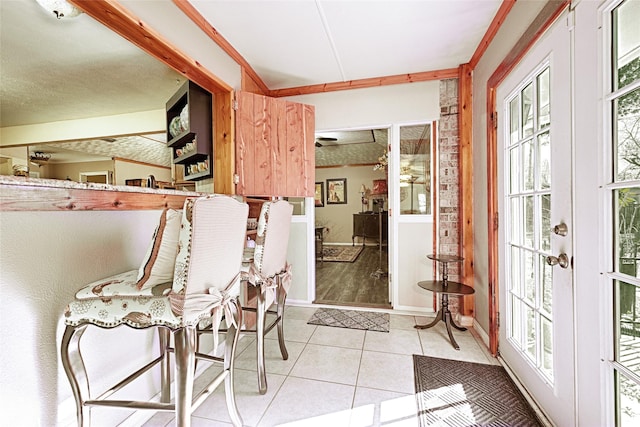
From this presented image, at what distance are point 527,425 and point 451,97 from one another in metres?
2.73

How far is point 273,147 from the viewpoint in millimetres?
2502

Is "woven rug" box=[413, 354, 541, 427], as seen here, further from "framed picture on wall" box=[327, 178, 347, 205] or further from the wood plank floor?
"framed picture on wall" box=[327, 178, 347, 205]

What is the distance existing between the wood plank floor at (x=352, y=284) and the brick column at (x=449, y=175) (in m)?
0.96

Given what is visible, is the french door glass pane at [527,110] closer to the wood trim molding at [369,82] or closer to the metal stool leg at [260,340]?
the wood trim molding at [369,82]

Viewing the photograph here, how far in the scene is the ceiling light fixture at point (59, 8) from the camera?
5.01 ft

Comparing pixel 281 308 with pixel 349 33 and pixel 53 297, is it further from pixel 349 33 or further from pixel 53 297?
pixel 349 33

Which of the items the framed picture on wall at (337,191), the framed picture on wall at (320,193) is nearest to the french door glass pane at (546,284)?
the framed picture on wall at (337,191)

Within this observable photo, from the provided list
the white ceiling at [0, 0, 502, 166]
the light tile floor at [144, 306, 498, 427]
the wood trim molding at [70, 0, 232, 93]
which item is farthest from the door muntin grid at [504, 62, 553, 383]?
the wood trim molding at [70, 0, 232, 93]

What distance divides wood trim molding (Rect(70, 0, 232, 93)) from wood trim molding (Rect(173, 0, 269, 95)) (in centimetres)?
30

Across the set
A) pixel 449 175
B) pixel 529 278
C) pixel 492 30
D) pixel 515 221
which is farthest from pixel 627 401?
pixel 492 30

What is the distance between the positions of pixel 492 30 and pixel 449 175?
126 centimetres

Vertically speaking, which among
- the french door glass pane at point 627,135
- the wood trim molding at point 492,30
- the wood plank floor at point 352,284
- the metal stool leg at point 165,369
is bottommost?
the wood plank floor at point 352,284

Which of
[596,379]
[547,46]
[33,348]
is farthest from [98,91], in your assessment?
[596,379]

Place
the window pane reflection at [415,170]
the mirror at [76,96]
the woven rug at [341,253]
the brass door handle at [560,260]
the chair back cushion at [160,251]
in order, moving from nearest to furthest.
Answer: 1. the chair back cushion at [160,251]
2. the brass door handle at [560,260]
3. the mirror at [76,96]
4. the window pane reflection at [415,170]
5. the woven rug at [341,253]
